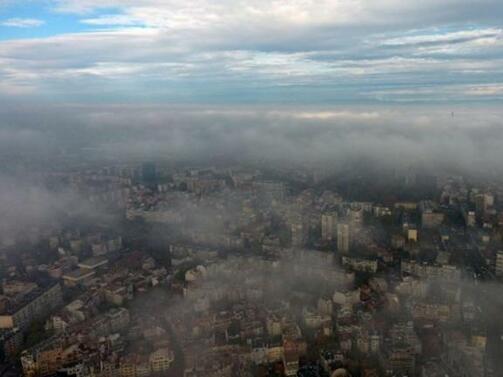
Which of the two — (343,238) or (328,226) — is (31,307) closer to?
(343,238)

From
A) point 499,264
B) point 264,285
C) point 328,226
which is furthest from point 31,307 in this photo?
point 499,264

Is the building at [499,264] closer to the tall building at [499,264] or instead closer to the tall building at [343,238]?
the tall building at [499,264]

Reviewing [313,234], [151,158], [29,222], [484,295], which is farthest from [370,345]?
[151,158]

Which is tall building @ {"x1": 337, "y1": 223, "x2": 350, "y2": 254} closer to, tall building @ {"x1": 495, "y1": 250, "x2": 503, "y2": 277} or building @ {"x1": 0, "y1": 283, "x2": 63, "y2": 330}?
tall building @ {"x1": 495, "y1": 250, "x2": 503, "y2": 277}

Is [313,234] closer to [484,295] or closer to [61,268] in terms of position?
[484,295]

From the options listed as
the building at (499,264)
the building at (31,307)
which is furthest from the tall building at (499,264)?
the building at (31,307)
